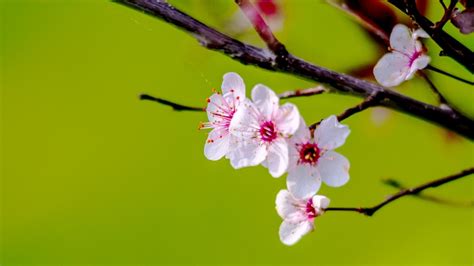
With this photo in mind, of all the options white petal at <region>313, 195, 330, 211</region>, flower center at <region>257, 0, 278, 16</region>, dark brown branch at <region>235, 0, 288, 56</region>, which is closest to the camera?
dark brown branch at <region>235, 0, 288, 56</region>

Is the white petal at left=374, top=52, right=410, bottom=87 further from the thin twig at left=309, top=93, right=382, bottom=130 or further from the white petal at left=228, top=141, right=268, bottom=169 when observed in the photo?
the white petal at left=228, top=141, right=268, bottom=169

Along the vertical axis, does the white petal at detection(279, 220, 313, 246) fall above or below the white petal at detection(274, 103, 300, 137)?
below

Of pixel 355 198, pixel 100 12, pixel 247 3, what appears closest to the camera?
pixel 247 3

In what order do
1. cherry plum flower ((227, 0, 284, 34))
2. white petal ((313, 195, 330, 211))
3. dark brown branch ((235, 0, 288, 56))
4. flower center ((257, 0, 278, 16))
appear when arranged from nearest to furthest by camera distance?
dark brown branch ((235, 0, 288, 56)), white petal ((313, 195, 330, 211)), cherry plum flower ((227, 0, 284, 34)), flower center ((257, 0, 278, 16))

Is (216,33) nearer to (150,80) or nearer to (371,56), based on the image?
(371,56)

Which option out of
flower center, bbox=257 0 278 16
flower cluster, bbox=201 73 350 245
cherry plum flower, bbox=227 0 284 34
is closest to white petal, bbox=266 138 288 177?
flower cluster, bbox=201 73 350 245

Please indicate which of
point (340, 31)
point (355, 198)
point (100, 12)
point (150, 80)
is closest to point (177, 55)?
point (150, 80)
